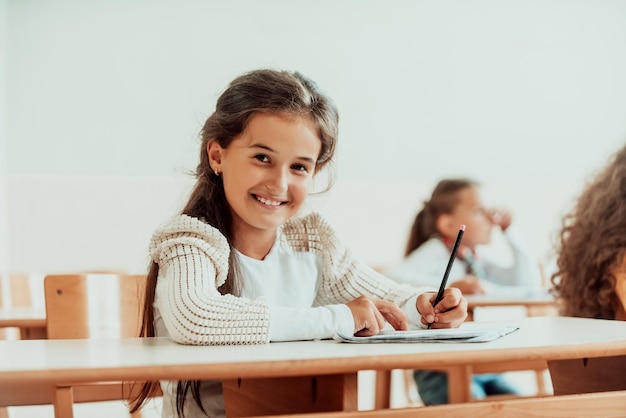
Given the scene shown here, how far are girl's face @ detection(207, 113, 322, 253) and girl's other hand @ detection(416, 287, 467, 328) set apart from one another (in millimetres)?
330

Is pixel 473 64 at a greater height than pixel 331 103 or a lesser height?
greater

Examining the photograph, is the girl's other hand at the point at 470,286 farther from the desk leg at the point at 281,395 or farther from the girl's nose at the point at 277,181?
the desk leg at the point at 281,395

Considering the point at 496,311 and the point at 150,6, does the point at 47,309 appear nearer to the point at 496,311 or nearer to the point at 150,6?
the point at 150,6

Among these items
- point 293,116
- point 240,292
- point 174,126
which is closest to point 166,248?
point 240,292

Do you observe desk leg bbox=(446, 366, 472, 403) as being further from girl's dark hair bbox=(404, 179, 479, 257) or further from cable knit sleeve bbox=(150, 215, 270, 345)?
girl's dark hair bbox=(404, 179, 479, 257)

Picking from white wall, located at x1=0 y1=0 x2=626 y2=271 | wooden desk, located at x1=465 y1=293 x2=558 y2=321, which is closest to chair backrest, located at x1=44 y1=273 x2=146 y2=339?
wooden desk, located at x1=465 y1=293 x2=558 y2=321

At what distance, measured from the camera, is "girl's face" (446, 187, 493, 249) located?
3998 millimetres

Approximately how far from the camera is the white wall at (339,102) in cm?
461

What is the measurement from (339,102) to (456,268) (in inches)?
56.1

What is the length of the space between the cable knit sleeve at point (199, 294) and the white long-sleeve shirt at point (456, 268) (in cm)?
206

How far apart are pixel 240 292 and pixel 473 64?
12.7 ft

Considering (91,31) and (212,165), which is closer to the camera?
(212,165)

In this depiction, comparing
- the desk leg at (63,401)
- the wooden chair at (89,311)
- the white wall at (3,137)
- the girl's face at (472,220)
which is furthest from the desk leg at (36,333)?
the white wall at (3,137)

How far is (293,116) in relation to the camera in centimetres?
166
